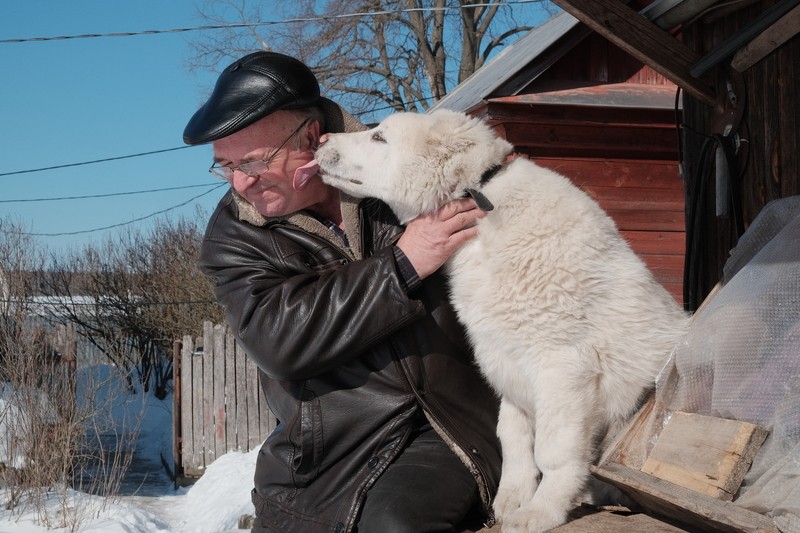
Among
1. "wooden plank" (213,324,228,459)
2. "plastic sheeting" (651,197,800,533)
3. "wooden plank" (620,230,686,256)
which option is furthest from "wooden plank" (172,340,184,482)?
"plastic sheeting" (651,197,800,533)

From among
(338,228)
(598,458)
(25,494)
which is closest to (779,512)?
(598,458)

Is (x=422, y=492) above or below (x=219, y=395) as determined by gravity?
above

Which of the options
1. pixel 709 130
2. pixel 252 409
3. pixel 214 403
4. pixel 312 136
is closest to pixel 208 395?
A: pixel 214 403

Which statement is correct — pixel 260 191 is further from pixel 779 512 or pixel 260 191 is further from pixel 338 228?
pixel 779 512

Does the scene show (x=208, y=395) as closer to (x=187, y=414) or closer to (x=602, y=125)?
(x=187, y=414)

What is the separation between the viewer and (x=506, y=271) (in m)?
2.39

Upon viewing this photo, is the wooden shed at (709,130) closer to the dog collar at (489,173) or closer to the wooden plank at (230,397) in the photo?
the dog collar at (489,173)

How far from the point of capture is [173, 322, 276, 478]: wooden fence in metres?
11.8

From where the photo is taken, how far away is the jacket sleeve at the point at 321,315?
2.30 metres

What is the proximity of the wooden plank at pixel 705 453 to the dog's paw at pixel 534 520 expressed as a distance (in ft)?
0.93

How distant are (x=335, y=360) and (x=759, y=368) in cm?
117

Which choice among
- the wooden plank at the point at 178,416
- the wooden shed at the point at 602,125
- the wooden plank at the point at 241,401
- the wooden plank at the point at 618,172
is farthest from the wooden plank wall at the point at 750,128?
the wooden plank at the point at 178,416

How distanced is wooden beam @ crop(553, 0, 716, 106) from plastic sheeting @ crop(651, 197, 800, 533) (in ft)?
4.14

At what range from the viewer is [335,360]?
7.67 feet
